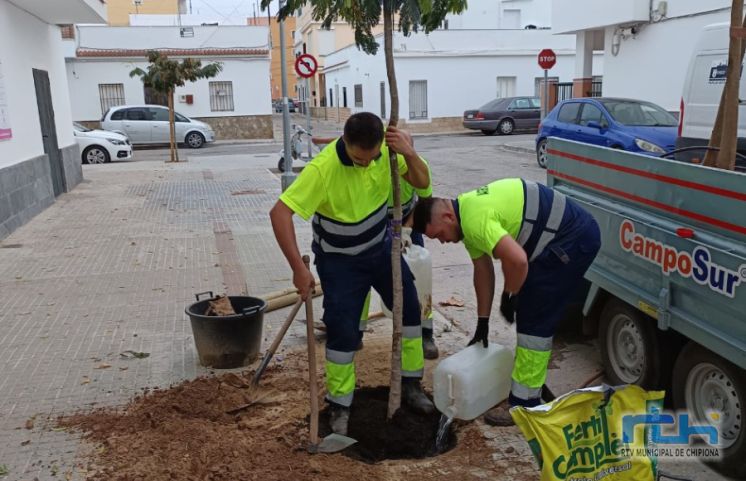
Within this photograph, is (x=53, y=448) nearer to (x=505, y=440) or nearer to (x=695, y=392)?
(x=505, y=440)

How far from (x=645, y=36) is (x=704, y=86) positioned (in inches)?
416

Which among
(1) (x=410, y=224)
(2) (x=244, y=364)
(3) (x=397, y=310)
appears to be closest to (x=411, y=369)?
(3) (x=397, y=310)

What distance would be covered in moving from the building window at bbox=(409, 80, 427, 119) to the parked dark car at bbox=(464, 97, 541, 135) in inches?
211

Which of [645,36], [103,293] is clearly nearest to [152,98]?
[645,36]

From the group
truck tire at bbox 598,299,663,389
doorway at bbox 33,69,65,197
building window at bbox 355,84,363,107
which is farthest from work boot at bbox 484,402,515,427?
building window at bbox 355,84,363,107

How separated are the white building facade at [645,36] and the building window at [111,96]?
19670mm

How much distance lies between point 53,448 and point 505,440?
7.92 ft

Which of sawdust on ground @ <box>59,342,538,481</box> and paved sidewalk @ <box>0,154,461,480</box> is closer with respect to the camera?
sawdust on ground @ <box>59,342,538,481</box>

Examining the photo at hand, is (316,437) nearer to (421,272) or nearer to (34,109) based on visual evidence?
(421,272)

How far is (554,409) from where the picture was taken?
9.30 feet

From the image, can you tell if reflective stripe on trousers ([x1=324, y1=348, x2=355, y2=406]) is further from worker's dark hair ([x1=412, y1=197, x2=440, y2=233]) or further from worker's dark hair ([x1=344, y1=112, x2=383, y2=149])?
worker's dark hair ([x1=344, y1=112, x2=383, y2=149])

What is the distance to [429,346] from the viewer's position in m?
4.95

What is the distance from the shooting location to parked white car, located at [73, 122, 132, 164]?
2050cm

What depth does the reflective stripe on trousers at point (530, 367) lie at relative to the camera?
11.8 feet
